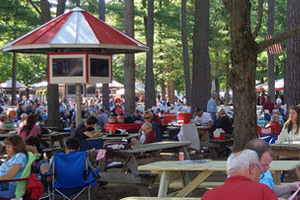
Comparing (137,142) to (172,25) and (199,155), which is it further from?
(172,25)

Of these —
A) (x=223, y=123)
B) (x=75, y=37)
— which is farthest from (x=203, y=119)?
(x=75, y=37)

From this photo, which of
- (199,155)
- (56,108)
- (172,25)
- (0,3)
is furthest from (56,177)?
(172,25)

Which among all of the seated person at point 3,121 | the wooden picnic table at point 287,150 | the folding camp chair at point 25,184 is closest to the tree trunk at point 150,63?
the seated person at point 3,121

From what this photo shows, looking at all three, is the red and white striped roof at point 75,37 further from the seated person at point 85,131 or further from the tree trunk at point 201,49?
the tree trunk at point 201,49

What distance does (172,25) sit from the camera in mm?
41438

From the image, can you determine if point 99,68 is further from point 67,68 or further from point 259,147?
point 259,147

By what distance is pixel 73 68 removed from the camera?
11453 millimetres

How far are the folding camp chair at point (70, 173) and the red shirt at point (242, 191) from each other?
15.8 ft

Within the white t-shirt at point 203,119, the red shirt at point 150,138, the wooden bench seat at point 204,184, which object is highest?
the white t-shirt at point 203,119

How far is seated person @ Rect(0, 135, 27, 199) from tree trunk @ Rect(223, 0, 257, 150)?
3031 millimetres

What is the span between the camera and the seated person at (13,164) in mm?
7523

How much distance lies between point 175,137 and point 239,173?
1267 cm

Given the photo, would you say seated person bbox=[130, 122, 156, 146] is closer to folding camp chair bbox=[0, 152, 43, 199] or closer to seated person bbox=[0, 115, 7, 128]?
folding camp chair bbox=[0, 152, 43, 199]

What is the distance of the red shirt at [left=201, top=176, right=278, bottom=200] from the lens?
13.1 feet
